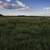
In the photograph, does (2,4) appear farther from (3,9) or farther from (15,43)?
(15,43)

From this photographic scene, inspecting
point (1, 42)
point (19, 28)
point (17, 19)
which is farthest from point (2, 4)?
point (1, 42)

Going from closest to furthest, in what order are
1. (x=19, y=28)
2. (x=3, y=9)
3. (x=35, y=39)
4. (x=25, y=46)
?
(x=25, y=46)
(x=35, y=39)
(x=19, y=28)
(x=3, y=9)

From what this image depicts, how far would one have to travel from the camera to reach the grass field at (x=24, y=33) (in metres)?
1.03

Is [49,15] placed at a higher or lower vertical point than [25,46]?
higher

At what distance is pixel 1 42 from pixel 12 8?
51 cm

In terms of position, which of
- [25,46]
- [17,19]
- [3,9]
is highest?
[3,9]

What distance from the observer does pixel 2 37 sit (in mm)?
1135

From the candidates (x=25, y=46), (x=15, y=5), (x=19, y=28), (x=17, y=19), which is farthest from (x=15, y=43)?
(x=15, y=5)

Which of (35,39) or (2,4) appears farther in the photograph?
(2,4)

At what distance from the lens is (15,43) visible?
1.06 m

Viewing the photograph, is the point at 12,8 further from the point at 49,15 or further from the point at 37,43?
the point at 37,43

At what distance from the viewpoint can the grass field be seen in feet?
3.38

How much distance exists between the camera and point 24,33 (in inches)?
47.5

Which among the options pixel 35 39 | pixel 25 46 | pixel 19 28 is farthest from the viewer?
pixel 19 28
